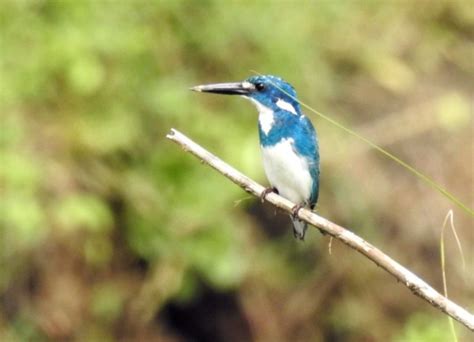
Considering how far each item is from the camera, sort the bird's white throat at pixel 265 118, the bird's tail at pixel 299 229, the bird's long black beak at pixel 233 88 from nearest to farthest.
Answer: the bird's long black beak at pixel 233 88 → the bird's white throat at pixel 265 118 → the bird's tail at pixel 299 229

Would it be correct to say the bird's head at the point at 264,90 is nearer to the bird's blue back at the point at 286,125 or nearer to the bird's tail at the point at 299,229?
the bird's blue back at the point at 286,125

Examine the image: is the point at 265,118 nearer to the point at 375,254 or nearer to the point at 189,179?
the point at 375,254

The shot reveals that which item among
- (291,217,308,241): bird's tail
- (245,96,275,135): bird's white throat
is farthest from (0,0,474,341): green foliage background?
(245,96,275,135): bird's white throat

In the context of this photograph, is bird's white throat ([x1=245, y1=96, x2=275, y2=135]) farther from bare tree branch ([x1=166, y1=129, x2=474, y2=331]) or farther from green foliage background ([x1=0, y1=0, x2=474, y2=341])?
green foliage background ([x1=0, y1=0, x2=474, y2=341])

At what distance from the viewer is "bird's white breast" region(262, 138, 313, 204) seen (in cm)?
334

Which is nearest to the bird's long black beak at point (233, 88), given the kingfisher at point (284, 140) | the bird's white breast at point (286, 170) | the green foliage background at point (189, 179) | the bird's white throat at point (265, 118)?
the kingfisher at point (284, 140)

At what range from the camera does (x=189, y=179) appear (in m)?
5.89

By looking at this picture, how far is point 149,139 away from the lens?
5.99 metres

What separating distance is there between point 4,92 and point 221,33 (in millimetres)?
1216

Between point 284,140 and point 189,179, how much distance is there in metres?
2.55

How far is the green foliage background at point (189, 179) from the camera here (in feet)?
19.0

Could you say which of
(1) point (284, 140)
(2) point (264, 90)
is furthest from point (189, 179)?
(2) point (264, 90)

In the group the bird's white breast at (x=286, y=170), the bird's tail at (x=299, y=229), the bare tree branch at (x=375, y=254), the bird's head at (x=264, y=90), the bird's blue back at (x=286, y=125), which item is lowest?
the bird's tail at (x=299, y=229)

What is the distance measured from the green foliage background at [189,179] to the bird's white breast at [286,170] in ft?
6.63
